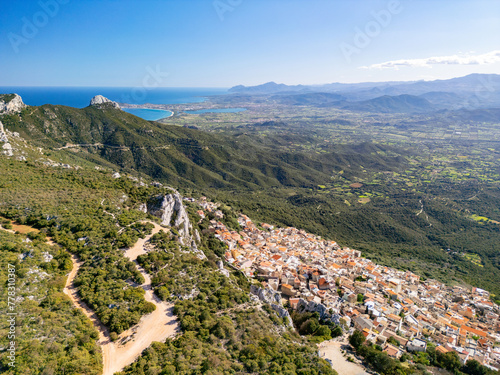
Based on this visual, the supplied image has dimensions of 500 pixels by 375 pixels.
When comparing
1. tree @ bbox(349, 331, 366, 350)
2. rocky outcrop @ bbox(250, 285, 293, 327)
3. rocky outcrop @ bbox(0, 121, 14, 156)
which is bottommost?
tree @ bbox(349, 331, 366, 350)

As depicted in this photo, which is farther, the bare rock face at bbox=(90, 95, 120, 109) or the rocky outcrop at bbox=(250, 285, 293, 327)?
the bare rock face at bbox=(90, 95, 120, 109)

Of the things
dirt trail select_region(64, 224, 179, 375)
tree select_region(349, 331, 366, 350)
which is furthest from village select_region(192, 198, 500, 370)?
dirt trail select_region(64, 224, 179, 375)

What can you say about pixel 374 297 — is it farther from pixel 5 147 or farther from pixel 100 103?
pixel 100 103

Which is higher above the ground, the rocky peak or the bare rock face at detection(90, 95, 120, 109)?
the bare rock face at detection(90, 95, 120, 109)

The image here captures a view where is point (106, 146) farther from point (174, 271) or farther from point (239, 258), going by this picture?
point (174, 271)

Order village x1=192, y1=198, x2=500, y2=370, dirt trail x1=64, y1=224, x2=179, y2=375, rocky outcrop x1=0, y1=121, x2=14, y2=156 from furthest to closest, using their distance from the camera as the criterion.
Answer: rocky outcrop x1=0, y1=121, x2=14, y2=156 < village x1=192, y1=198, x2=500, y2=370 < dirt trail x1=64, y1=224, x2=179, y2=375

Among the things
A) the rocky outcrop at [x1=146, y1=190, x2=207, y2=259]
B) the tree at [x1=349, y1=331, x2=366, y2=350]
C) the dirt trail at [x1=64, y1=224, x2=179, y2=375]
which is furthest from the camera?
the rocky outcrop at [x1=146, y1=190, x2=207, y2=259]

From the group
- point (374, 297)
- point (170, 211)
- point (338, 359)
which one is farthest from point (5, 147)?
point (374, 297)

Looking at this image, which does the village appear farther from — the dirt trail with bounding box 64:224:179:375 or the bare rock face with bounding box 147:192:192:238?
the dirt trail with bounding box 64:224:179:375

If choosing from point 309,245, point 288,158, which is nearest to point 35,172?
point 309,245
